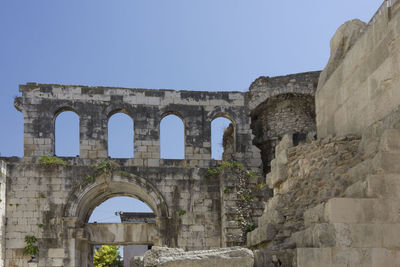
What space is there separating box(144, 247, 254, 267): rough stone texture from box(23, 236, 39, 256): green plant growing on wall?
11299mm

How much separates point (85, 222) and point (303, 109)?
10.2 m

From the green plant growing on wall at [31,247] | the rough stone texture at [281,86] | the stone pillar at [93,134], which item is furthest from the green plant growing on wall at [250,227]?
the green plant growing on wall at [31,247]

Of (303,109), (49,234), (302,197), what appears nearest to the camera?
(302,197)

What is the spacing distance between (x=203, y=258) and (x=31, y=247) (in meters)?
11.9

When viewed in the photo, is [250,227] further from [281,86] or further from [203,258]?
[203,258]

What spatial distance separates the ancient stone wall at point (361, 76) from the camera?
638cm

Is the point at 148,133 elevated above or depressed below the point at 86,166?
above

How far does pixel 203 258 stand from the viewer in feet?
20.0

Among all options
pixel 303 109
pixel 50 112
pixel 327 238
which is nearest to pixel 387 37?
pixel 327 238

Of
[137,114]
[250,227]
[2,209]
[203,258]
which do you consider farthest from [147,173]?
[203,258]

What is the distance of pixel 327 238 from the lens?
5641mm

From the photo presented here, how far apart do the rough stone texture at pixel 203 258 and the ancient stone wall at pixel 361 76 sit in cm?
250

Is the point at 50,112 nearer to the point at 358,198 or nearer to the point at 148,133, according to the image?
the point at 148,133

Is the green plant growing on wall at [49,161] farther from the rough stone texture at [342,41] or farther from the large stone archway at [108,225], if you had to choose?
the rough stone texture at [342,41]
